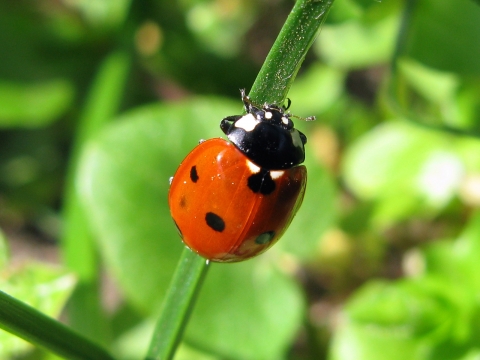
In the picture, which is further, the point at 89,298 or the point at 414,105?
the point at 414,105

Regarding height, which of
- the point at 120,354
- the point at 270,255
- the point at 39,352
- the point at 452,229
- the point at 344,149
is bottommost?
the point at 39,352

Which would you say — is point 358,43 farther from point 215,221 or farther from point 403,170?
point 215,221

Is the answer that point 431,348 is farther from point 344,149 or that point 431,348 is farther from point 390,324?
point 344,149

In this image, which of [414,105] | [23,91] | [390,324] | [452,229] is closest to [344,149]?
[414,105]

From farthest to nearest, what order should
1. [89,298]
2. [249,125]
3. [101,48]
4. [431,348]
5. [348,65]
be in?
1. [101,48]
2. [348,65]
3. [89,298]
4. [431,348]
5. [249,125]

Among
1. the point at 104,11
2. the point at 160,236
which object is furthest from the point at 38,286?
the point at 104,11

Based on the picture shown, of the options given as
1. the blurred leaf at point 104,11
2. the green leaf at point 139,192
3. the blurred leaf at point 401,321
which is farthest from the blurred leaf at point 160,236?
the blurred leaf at point 104,11

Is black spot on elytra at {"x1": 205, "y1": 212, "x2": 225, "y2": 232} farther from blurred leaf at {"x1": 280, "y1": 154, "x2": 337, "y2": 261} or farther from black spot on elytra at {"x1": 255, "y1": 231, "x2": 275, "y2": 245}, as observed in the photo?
blurred leaf at {"x1": 280, "y1": 154, "x2": 337, "y2": 261}

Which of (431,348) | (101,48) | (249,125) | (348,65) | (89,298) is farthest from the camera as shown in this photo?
(101,48)
